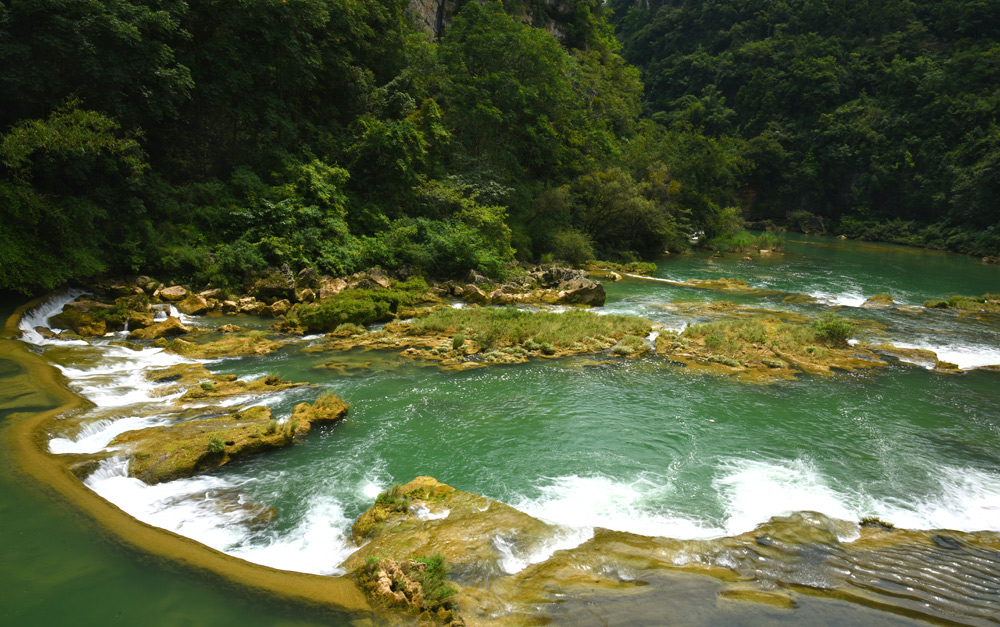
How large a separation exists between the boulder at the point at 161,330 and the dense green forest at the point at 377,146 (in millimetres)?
2696

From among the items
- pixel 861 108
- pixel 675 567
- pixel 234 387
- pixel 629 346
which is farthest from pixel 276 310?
pixel 861 108

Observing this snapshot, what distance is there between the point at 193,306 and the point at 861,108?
76.4 m

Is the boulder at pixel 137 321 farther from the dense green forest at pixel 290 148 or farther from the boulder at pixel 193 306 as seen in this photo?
the dense green forest at pixel 290 148

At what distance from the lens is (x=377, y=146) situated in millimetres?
23312

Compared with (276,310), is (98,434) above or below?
below

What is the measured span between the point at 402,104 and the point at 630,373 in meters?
19.3

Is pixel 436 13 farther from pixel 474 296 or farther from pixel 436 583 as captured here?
pixel 436 583

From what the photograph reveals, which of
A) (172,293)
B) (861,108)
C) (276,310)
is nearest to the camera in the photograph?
(172,293)

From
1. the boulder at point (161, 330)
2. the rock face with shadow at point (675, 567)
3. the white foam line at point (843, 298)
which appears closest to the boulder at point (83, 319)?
the boulder at point (161, 330)

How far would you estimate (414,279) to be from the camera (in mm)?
20078

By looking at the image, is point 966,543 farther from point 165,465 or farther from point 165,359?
point 165,359

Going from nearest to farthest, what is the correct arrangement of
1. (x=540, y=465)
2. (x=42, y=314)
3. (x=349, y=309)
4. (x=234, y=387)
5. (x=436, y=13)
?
(x=540, y=465) < (x=234, y=387) < (x=42, y=314) < (x=349, y=309) < (x=436, y=13)

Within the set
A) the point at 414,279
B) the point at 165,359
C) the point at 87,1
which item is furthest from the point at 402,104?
the point at 165,359

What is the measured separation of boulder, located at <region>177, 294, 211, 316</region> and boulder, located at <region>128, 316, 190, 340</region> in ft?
4.31
